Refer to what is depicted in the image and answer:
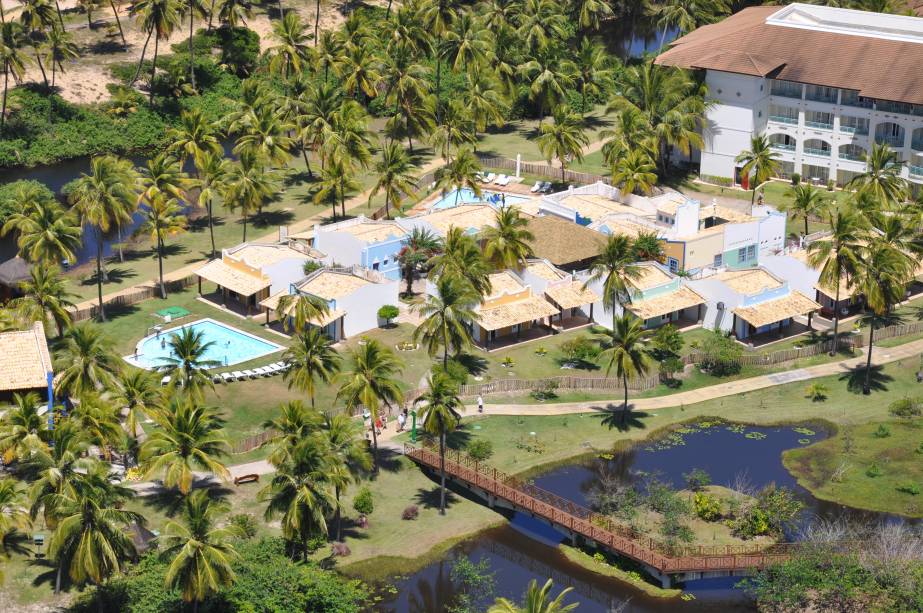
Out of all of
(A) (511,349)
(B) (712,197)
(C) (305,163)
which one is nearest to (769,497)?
(A) (511,349)

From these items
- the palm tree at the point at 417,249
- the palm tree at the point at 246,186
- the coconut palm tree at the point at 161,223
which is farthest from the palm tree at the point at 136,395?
the palm tree at the point at 246,186

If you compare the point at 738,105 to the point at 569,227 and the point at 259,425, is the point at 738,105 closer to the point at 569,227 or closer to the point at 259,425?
the point at 569,227

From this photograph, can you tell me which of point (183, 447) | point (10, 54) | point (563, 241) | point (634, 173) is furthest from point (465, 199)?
point (183, 447)

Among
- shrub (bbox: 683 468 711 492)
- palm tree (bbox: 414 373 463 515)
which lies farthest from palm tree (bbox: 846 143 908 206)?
palm tree (bbox: 414 373 463 515)

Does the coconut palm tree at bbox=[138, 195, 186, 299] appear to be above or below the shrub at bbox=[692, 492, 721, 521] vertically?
above

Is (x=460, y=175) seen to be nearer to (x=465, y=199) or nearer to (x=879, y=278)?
(x=465, y=199)

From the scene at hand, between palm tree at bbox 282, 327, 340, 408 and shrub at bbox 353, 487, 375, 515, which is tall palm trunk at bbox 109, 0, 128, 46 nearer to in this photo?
palm tree at bbox 282, 327, 340, 408

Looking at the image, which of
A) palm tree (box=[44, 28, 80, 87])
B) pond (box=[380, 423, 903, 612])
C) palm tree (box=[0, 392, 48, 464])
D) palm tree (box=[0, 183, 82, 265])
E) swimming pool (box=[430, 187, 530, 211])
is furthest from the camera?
palm tree (box=[44, 28, 80, 87])
